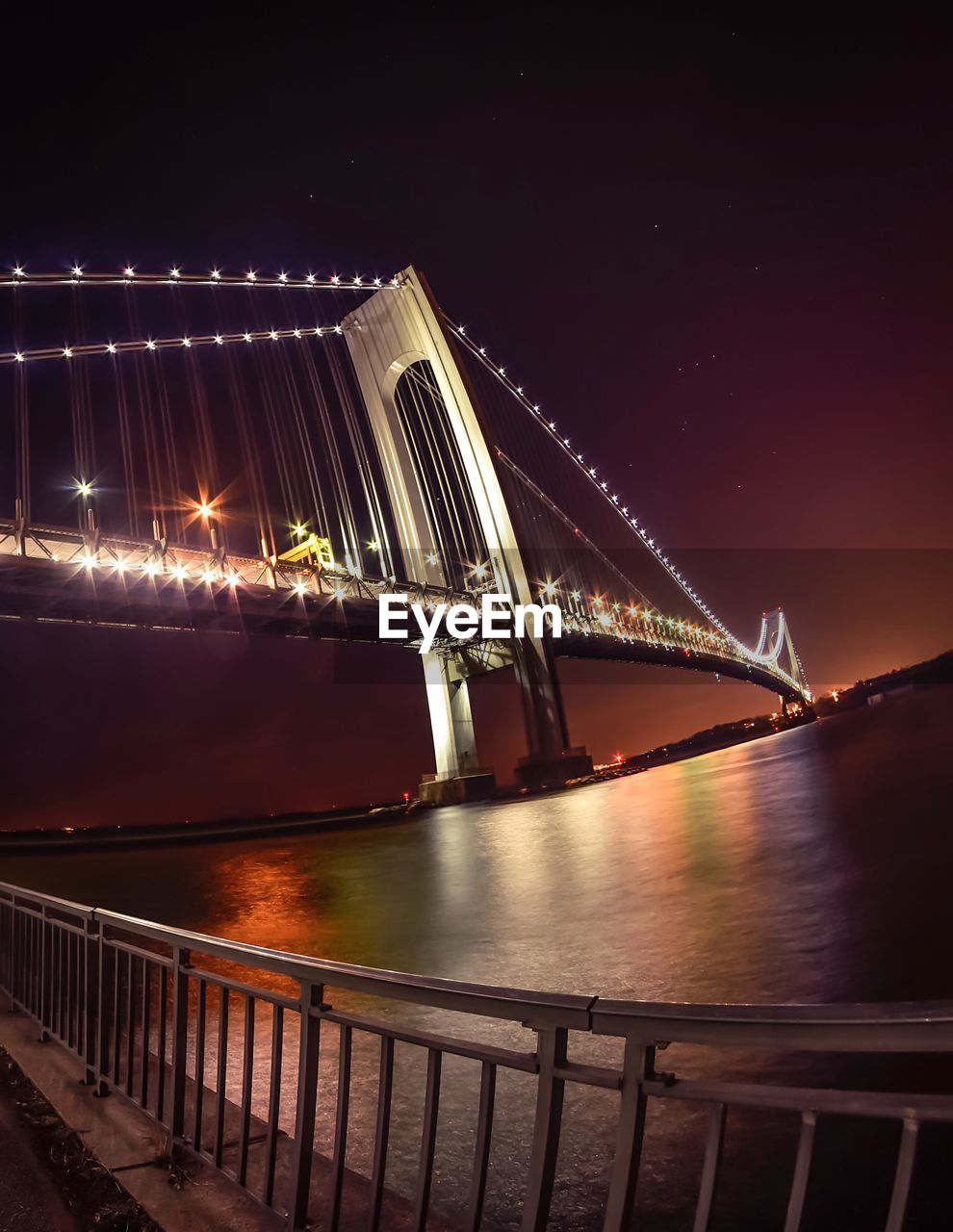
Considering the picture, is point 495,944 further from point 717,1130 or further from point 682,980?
point 717,1130

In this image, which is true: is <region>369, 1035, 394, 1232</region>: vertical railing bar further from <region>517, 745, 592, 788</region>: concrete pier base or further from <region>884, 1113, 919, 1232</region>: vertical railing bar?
<region>517, 745, 592, 788</region>: concrete pier base

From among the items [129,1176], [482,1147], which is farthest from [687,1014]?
[129,1176]

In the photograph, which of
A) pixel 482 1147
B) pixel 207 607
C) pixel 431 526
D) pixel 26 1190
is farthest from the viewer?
pixel 431 526

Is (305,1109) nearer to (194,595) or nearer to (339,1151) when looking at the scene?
(339,1151)

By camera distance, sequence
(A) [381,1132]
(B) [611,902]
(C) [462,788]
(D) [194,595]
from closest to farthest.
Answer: (A) [381,1132] → (B) [611,902] → (C) [462,788] → (D) [194,595]

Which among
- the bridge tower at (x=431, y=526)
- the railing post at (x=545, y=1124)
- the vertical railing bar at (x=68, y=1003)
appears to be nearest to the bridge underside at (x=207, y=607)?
the bridge tower at (x=431, y=526)

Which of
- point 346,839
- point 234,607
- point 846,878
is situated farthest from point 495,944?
point 234,607
